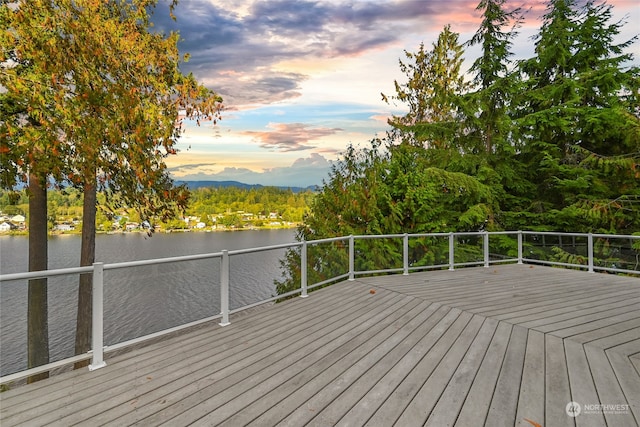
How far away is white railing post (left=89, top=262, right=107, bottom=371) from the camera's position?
3271 mm

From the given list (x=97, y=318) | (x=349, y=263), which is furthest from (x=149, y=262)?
(x=349, y=263)

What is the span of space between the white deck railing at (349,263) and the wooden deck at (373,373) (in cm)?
16

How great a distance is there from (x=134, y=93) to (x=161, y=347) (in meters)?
7.00

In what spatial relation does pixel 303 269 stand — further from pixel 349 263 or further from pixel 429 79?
pixel 429 79

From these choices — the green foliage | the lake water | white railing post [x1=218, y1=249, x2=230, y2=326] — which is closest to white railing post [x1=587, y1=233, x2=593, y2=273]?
the green foliage

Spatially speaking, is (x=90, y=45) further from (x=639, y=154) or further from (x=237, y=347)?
(x=639, y=154)

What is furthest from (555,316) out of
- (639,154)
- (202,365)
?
(639,154)

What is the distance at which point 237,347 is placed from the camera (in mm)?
3650

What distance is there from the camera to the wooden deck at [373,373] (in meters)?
2.38

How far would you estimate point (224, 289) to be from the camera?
457 centimetres

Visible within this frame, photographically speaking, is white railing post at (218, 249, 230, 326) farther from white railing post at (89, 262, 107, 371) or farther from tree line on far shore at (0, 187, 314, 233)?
tree line on far shore at (0, 187, 314, 233)

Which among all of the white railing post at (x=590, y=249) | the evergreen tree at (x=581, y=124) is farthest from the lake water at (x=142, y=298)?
the evergreen tree at (x=581, y=124)

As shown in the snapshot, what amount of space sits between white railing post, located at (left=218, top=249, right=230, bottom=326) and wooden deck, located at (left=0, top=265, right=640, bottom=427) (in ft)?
0.56

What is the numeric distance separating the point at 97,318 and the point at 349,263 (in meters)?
4.68
